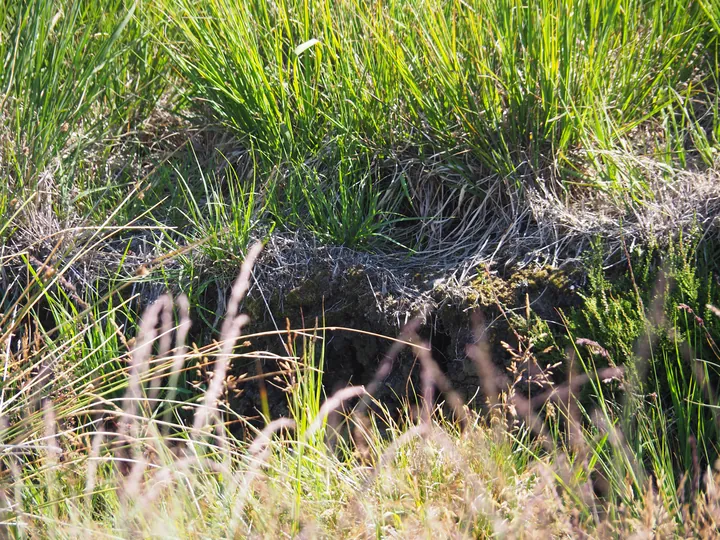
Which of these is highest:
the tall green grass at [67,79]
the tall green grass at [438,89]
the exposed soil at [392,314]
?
the tall green grass at [67,79]

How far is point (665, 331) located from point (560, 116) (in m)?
0.76

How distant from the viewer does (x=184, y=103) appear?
2.90m

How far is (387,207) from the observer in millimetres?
2574

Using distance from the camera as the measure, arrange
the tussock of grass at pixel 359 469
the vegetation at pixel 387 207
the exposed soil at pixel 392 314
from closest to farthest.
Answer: the tussock of grass at pixel 359 469
the vegetation at pixel 387 207
the exposed soil at pixel 392 314

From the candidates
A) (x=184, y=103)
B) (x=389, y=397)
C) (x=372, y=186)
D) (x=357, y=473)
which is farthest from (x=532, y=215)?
(x=184, y=103)

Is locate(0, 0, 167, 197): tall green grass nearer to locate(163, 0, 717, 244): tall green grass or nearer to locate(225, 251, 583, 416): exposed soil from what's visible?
locate(163, 0, 717, 244): tall green grass

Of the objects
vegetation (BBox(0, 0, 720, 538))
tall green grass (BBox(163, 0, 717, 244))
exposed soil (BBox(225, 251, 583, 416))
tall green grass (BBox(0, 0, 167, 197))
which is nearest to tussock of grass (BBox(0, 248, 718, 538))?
vegetation (BBox(0, 0, 720, 538))

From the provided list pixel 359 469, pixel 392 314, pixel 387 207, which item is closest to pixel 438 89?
pixel 387 207

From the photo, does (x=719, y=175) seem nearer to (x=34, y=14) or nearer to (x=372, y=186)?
(x=372, y=186)

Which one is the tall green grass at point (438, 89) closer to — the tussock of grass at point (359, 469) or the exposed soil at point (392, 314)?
the exposed soil at point (392, 314)

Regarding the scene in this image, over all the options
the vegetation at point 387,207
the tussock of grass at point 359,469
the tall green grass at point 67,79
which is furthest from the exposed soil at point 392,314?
the tall green grass at point 67,79

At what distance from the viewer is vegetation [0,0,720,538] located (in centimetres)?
196

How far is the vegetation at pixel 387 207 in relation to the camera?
1.96 meters

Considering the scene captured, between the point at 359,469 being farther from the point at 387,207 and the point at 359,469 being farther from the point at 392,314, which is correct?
the point at 387,207
